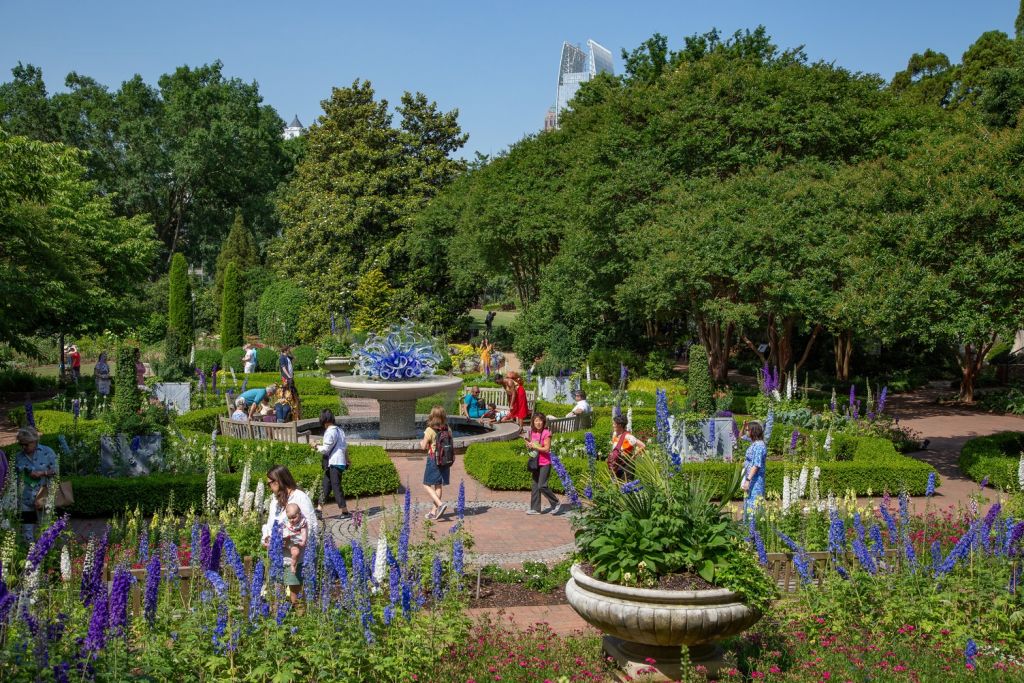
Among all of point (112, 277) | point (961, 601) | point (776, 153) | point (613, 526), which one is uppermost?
point (776, 153)

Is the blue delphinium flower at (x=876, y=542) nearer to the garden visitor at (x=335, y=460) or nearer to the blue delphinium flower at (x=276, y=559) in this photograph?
the blue delphinium flower at (x=276, y=559)

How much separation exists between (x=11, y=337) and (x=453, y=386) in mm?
7363

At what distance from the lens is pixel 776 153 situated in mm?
23859

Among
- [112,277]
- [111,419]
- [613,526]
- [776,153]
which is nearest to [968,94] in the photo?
[776,153]

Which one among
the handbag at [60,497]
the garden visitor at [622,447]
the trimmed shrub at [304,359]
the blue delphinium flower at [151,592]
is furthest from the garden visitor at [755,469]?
the trimmed shrub at [304,359]

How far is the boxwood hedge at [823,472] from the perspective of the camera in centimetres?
1272

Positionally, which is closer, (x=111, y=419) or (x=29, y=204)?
(x=111, y=419)

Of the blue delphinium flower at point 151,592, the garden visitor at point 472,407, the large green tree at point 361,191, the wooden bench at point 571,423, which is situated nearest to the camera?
the blue delphinium flower at point 151,592

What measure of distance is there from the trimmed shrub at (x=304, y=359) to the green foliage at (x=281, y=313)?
25.5ft

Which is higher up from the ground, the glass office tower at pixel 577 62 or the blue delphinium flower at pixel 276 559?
the glass office tower at pixel 577 62

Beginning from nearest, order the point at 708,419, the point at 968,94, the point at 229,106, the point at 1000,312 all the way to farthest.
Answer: the point at 1000,312 → the point at 708,419 → the point at 968,94 → the point at 229,106

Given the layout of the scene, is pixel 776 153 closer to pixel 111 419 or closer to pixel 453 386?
pixel 453 386

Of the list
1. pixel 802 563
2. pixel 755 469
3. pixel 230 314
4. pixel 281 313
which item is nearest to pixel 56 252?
pixel 755 469

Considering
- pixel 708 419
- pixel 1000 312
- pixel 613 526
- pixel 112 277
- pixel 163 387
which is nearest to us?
pixel 613 526
